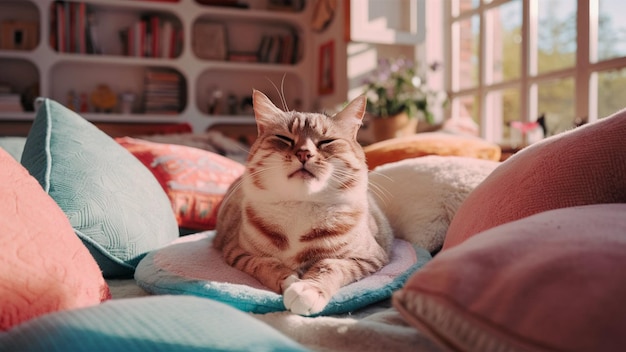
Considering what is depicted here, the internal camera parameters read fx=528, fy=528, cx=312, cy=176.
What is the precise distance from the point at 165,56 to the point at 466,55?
2208mm

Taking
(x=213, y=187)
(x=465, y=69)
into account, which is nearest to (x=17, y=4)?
(x=213, y=187)

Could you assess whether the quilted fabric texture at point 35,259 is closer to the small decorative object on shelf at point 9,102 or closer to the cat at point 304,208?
the cat at point 304,208

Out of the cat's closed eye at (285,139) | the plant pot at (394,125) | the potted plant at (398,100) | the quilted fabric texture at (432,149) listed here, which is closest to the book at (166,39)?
the potted plant at (398,100)

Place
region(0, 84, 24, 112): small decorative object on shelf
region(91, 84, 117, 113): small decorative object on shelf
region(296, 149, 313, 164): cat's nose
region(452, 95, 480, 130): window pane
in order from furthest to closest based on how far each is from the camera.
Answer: region(91, 84, 117, 113): small decorative object on shelf → region(0, 84, 24, 112): small decorative object on shelf → region(452, 95, 480, 130): window pane → region(296, 149, 313, 164): cat's nose

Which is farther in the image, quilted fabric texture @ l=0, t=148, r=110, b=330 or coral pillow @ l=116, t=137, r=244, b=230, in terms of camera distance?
coral pillow @ l=116, t=137, r=244, b=230

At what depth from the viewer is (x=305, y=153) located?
117 cm

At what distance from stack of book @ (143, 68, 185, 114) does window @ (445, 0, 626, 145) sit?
2.05 m

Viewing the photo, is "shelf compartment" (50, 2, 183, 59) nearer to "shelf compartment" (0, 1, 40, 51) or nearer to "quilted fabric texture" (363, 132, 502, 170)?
"shelf compartment" (0, 1, 40, 51)

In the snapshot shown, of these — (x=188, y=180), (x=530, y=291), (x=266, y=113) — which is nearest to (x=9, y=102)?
(x=188, y=180)

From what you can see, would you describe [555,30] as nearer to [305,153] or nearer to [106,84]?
[106,84]

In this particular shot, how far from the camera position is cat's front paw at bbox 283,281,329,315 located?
92 cm

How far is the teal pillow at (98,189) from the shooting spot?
1220 millimetres

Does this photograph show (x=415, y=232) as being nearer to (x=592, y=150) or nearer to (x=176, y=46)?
(x=592, y=150)

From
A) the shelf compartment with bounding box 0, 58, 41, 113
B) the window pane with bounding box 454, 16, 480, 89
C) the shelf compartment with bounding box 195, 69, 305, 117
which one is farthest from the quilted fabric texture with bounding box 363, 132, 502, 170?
the shelf compartment with bounding box 0, 58, 41, 113
